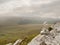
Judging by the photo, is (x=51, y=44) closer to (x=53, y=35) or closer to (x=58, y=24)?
(x=53, y=35)

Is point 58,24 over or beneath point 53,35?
over

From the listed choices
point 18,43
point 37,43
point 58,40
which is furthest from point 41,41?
point 18,43

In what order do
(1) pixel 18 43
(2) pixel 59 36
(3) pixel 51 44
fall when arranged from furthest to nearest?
(1) pixel 18 43 → (2) pixel 59 36 → (3) pixel 51 44

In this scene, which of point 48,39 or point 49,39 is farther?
point 48,39

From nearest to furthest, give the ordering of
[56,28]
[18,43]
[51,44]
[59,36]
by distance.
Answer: [51,44] < [59,36] < [56,28] < [18,43]

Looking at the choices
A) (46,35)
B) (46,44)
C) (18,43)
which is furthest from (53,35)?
(18,43)

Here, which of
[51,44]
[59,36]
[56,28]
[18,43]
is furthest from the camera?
[18,43]

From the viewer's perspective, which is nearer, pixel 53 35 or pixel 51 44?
pixel 51 44

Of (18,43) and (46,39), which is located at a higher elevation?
(18,43)

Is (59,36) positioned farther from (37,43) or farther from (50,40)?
(37,43)
